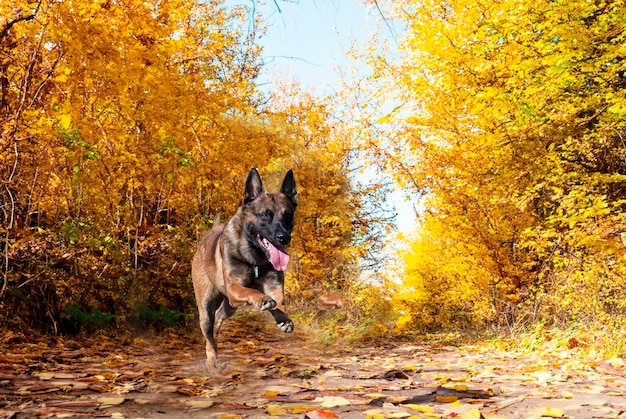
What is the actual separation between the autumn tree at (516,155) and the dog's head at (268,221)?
16.4ft

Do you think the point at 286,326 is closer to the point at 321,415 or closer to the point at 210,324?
the point at 321,415

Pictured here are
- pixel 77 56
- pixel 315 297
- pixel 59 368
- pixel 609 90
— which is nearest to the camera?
pixel 59 368

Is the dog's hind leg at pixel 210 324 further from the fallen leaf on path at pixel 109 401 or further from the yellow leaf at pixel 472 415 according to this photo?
the yellow leaf at pixel 472 415

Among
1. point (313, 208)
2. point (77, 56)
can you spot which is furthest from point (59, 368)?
point (313, 208)

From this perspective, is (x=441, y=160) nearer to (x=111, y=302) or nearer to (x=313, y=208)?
(x=313, y=208)

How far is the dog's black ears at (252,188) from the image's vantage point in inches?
181

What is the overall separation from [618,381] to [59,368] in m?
5.63

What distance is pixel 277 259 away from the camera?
14.7 ft

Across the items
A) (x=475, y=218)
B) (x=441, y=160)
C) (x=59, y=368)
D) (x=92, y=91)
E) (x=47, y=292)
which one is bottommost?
(x=59, y=368)

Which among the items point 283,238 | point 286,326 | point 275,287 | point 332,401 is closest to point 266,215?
point 283,238

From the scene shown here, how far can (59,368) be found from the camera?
5305mm

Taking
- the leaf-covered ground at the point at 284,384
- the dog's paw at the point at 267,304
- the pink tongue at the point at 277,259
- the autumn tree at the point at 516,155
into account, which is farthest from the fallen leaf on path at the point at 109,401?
the autumn tree at the point at 516,155

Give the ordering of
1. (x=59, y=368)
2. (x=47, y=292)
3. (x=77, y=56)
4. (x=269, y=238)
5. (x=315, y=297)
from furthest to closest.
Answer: (x=315, y=297) → (x=77, y=56) → (x=47, y=292) → (x=59, y=368) → (x=269, y=238)

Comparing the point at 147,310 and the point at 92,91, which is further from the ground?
the point at 92,91
